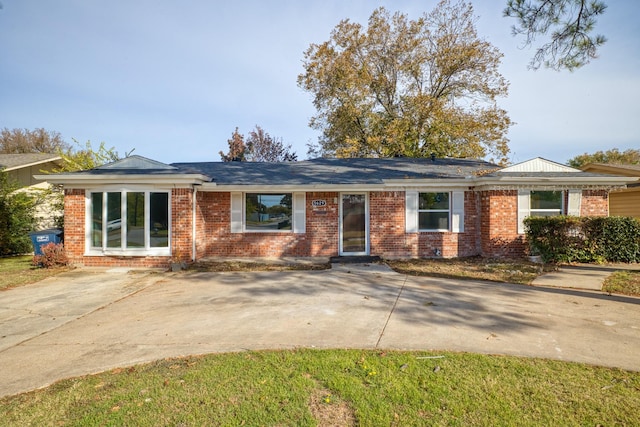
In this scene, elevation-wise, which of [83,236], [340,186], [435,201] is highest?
[340,186]

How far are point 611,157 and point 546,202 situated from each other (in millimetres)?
40225

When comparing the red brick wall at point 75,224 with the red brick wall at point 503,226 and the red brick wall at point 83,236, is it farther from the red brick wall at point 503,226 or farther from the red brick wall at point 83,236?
the red brick wall at point 503,226

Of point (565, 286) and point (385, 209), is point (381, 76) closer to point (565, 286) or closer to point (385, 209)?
point (385, 209)

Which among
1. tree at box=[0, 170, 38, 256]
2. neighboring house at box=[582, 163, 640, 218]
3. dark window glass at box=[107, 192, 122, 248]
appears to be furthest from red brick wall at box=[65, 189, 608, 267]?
tree at box=[0, 170, 38, 256]

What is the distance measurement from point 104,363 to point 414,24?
25.9 metres

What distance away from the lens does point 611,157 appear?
135 ft

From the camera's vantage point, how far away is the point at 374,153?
2394cm

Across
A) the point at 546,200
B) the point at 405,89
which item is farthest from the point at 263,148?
the point at 546,200

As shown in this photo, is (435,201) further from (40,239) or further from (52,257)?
(40,239)

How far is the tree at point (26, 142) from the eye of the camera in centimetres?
3616

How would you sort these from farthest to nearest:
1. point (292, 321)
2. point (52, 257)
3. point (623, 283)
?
point (52, 257) → point (623, 283) → point (292, 321)

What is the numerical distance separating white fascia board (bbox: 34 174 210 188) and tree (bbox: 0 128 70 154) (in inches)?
1291

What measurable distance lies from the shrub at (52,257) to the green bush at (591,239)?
14.4 meters

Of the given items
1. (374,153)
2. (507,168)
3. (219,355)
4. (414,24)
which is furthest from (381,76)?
(219,355)
